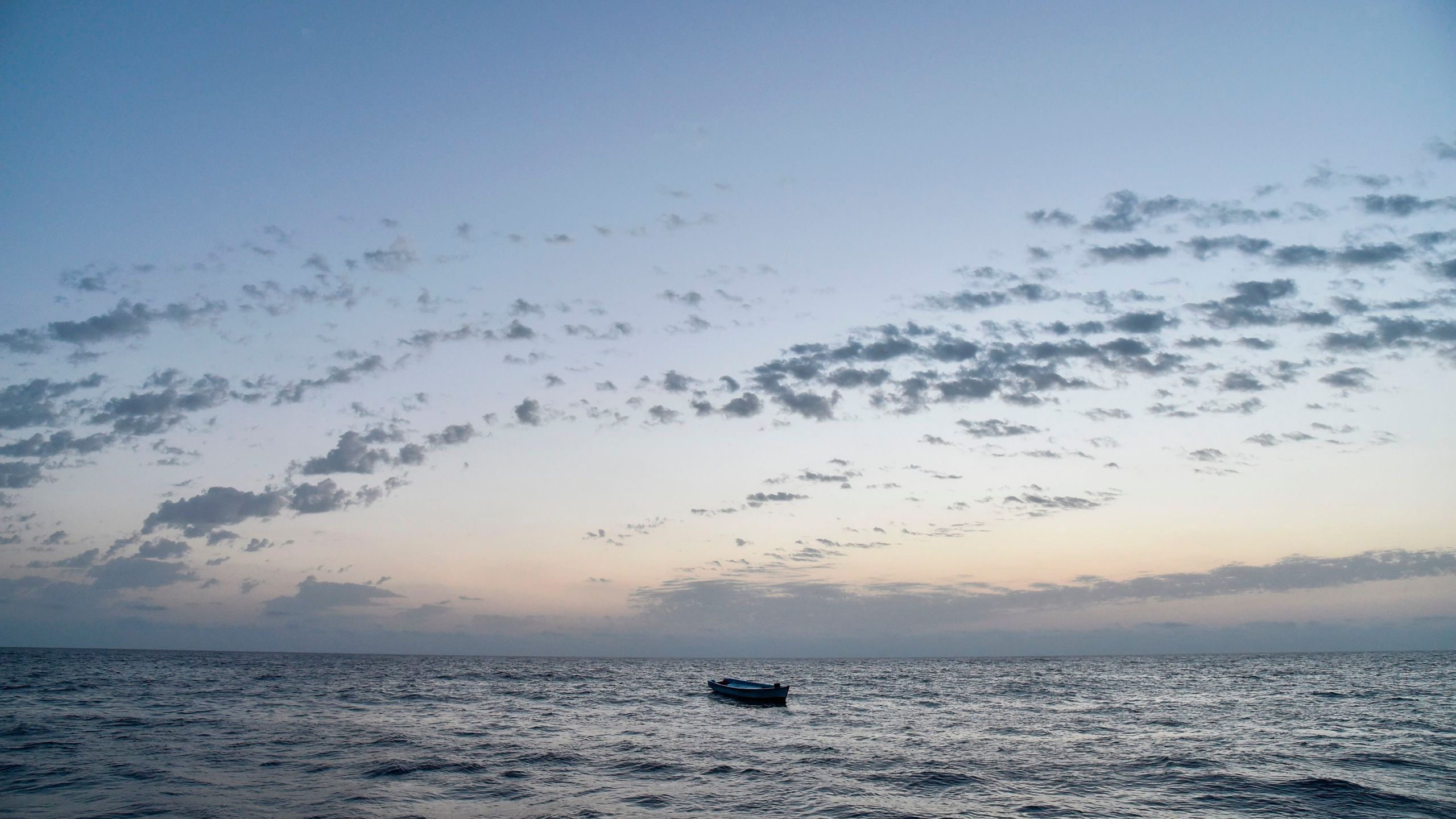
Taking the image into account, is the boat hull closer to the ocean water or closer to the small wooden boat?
the small wooden boat

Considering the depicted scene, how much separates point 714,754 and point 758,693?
110 ft

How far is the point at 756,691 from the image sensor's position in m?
79.4

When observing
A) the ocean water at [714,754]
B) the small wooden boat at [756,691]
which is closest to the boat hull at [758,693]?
the small wooden boat at [756,691]

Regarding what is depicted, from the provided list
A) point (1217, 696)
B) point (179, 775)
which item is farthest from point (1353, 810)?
point (1217, 696)

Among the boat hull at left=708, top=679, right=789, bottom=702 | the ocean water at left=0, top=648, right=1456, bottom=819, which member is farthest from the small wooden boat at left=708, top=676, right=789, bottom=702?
the ocean water at left=0, top=648, right=1456, bottom=819

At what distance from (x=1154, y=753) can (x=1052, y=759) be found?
726 centimetres

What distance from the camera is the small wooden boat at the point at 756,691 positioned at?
7775 cm

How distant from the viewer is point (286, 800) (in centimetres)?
3162

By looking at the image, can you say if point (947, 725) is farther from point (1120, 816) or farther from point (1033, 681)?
point (1033, 681)

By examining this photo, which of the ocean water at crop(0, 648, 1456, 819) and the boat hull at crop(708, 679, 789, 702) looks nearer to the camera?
the ocean water at crop(0, 648, 1456, 819)

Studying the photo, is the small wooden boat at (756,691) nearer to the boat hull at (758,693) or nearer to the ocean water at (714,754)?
the boat hull at (758,693)

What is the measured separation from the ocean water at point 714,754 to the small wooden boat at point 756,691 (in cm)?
164

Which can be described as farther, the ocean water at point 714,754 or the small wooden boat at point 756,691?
the small wooden boat at point 756,691

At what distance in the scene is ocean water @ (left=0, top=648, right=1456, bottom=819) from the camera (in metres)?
32.8
